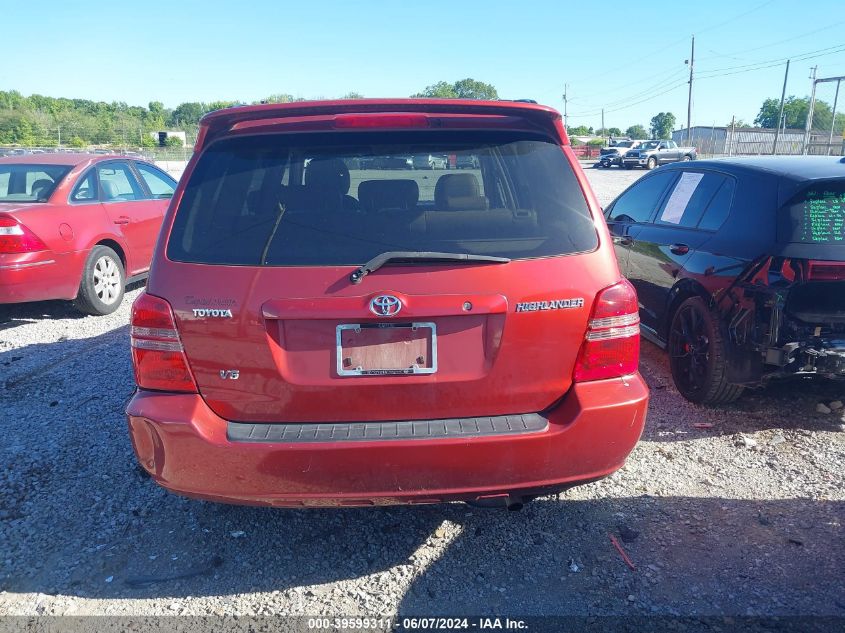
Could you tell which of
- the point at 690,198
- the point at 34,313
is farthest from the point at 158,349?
the point at 34,313

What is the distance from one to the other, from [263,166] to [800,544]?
114 inches

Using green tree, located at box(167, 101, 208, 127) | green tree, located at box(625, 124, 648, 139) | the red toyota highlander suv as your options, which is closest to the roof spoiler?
the red toyota highlander suv

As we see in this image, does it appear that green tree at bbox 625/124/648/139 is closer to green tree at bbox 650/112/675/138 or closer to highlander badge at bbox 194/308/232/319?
green tree at bbox 650/112/675/138

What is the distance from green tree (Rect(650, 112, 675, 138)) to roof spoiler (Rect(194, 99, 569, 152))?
127349mm

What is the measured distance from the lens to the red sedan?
599 cm

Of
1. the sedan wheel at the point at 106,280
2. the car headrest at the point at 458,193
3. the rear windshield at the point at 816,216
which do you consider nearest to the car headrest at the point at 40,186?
the sedan wheel at the point at 106,280

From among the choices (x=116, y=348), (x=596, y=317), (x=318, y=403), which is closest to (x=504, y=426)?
(x=596, y=317)

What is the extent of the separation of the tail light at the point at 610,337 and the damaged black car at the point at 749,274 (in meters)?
1.75

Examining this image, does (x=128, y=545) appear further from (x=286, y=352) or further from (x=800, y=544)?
(x=800, y=544)

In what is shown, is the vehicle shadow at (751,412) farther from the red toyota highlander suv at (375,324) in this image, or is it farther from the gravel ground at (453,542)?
the red toyota highlander suv at (375,324)

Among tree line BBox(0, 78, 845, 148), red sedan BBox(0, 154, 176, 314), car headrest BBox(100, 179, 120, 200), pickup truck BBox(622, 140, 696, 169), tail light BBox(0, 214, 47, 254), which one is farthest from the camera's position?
tree line BBox(0, 78, 845, 148)

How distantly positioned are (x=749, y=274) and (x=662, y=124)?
13326cm

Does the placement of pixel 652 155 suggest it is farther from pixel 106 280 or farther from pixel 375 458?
pixel 375 458

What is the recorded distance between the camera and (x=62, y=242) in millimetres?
6348
